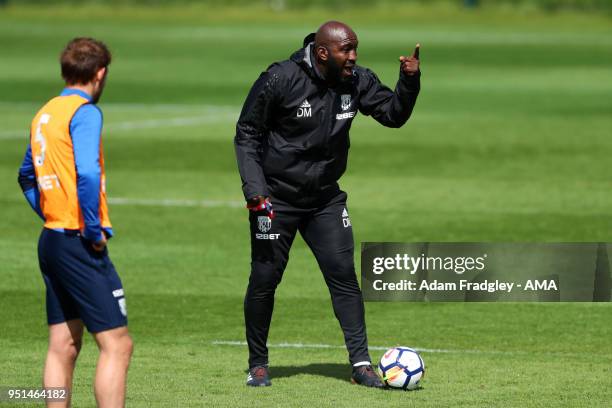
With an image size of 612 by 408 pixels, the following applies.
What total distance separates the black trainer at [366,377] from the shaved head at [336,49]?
1.80 meters

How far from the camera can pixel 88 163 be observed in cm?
670

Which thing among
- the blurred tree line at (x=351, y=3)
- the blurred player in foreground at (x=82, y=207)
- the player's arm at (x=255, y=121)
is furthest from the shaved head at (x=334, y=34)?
the blurred tree line at (x=351, y=3)

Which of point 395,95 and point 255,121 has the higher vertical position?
point 395,95

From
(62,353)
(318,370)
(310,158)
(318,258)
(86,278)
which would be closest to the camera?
(86,278)

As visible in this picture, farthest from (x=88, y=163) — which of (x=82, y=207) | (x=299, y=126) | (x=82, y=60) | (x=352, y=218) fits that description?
(x=352, y=218)

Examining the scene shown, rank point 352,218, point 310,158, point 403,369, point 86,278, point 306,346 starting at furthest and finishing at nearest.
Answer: point 352,218
point 306,346
point 310,158
point 403,369
point 86,278

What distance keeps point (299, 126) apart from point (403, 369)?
5.28ft

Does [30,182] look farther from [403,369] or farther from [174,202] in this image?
[174,202]

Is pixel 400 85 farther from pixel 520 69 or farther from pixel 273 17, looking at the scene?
pixel 273 17

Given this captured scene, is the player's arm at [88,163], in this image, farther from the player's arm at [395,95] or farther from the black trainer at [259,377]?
the player's arm at [395,95]

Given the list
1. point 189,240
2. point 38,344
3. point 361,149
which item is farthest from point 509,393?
point 361,149

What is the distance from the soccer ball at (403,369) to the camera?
28.7 ft

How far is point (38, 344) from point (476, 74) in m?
23.4

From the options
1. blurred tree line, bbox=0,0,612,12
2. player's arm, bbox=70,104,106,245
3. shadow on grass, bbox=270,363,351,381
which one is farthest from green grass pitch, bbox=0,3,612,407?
blurred tree line, bbox=0,0,612,12
